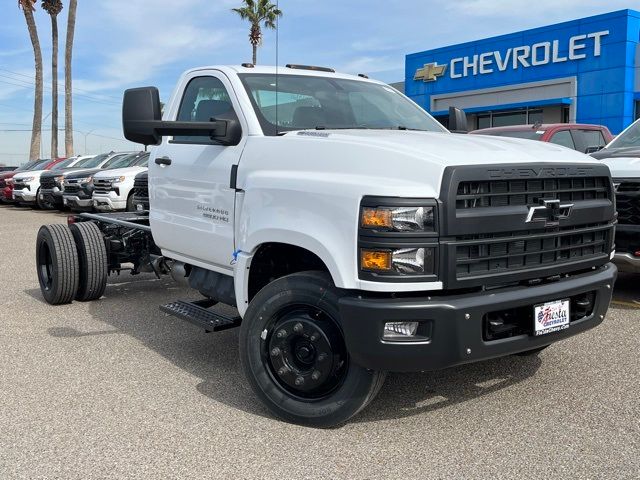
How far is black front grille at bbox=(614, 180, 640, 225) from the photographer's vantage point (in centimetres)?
570

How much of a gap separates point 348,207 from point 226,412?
57.5 inches

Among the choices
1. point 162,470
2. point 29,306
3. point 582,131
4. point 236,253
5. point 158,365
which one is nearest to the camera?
point 162,470

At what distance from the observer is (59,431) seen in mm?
3537

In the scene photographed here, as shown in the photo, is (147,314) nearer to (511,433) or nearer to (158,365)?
(158,365)

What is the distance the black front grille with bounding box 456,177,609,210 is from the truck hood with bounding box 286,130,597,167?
0.11m

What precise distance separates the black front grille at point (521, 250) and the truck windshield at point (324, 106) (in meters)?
1.46

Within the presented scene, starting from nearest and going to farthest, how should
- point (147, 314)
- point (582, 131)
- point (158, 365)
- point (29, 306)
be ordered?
point (158, 365), point (147, 314), point (29, 306), point (582, 131)

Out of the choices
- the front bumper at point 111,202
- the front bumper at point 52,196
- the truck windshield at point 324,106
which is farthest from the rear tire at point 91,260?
the front bumper at point 52,196

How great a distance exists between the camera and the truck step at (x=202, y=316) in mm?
4262

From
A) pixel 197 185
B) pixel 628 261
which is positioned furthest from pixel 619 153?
pixel 197 185

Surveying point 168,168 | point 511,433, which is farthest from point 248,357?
point 168,168

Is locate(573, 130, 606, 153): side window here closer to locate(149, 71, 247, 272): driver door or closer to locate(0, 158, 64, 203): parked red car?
locate(149, 71, 247, 272): driver door

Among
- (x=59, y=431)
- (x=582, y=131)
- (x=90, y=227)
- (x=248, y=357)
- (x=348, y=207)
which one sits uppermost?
(x=582, y=131)

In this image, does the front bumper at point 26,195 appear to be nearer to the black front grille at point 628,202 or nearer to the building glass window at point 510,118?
the building glass window at point 510,118
